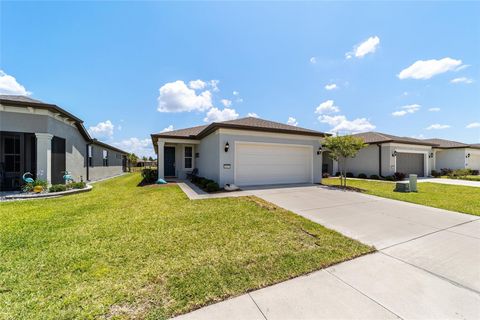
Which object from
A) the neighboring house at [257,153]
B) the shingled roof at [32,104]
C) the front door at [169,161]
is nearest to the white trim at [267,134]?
the neighboring house at [257,153]

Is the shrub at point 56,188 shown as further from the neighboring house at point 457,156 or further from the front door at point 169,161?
the neighboring house at point 457,156

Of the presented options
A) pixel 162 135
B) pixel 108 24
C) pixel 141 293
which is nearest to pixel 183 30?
pixel 108 24

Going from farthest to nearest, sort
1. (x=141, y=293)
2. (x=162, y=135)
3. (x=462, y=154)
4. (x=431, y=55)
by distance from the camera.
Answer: (x=462, y=154)
(x=162, y=135)
(x=431, y=55)
(x=141, y=293)

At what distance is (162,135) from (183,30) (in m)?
6.39

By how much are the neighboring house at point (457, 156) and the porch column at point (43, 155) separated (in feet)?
102

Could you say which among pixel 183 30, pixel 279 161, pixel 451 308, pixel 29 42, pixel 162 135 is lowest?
pixel 451 308

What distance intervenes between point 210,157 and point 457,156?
26.7 m

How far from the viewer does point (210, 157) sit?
11469 mm

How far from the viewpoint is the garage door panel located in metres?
17.5

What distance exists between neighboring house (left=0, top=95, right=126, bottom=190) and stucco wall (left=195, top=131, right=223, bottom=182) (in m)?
7.19

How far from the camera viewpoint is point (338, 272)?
2.92m

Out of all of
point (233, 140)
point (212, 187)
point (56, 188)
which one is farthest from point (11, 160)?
point (233, 140)

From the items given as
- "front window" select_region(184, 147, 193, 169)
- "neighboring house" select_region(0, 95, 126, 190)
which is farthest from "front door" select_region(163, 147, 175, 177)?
"neighboring house" select_region(0, 95, 126, 190)

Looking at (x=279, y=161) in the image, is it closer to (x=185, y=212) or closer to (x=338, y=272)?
(x=185, y=212)
